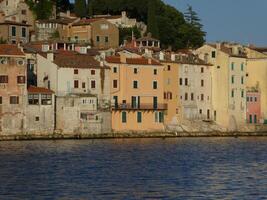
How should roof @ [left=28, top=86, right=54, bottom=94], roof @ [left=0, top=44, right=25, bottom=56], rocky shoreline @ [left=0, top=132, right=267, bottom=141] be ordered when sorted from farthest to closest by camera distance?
roof @ [left=28, top=86, right=54, bottom=94] < roof @ [left=0, top=44, right=25, bottom=56] < rocky shoreline @ [left=0, top=132, right=267, bottom=141]

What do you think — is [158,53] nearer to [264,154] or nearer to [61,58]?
[61,58]

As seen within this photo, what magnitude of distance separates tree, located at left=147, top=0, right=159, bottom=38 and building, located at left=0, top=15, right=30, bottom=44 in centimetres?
1373

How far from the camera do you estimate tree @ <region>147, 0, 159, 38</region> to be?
3782 inches

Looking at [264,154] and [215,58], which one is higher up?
[215,58]

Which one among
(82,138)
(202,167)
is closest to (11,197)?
(202,167)

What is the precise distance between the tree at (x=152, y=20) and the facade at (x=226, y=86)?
1210 cm

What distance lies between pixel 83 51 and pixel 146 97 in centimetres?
666

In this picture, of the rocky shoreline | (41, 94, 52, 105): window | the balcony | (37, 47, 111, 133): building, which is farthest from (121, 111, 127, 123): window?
(41, 94, 52, 105): window

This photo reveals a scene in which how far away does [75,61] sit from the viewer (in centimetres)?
7244

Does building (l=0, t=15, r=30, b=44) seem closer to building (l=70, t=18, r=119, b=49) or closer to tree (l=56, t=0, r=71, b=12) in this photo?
building (l=70, t=18, r=119, b=49)

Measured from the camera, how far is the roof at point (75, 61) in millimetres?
71494

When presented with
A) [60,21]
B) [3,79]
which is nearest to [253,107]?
[60,21]

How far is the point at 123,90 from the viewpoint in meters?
75.6

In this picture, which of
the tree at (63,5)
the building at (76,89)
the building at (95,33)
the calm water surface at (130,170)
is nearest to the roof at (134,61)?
the building at (76,89)
